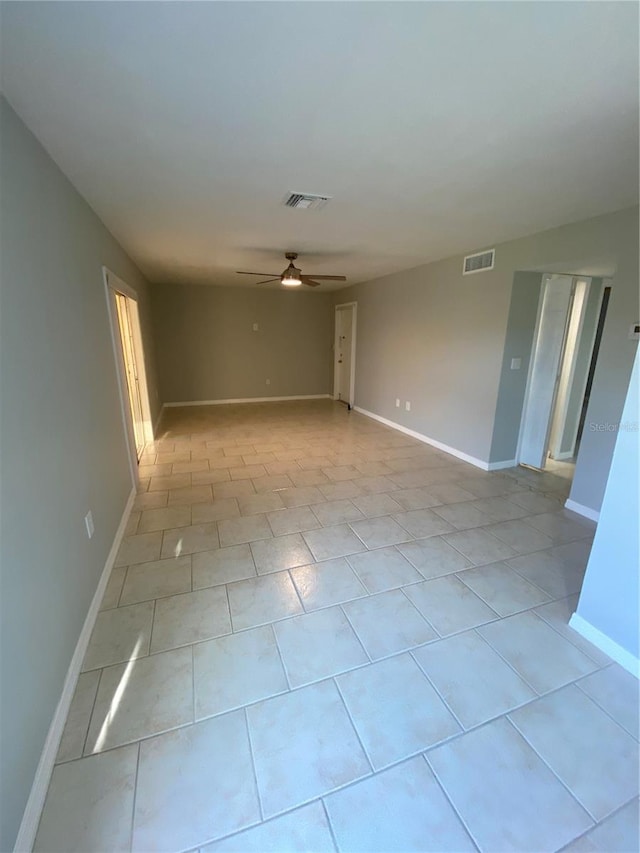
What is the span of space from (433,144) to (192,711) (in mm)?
2721

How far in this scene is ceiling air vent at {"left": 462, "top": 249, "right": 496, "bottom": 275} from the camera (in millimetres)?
3685

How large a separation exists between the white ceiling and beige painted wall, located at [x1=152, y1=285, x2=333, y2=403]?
4123 mm

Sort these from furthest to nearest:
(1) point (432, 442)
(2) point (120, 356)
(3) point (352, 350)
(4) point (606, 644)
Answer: (3) point (352, 350) → (1) point (432, 442) → (2) point (120, 356) → (4) point (606, 644)

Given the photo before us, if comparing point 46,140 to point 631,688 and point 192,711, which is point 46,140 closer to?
point 192,711

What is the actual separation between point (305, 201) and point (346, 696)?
2849 millimetres

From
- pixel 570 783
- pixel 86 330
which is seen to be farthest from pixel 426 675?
pixel 86 330

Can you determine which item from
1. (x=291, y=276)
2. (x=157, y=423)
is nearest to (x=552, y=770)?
(x=291, y=276)

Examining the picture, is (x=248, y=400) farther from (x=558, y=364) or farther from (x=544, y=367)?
(x=558, y=364)

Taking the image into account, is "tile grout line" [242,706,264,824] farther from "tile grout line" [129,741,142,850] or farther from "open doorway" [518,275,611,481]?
"open doorway" [518,275,611,481]

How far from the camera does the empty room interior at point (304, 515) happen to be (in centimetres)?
112

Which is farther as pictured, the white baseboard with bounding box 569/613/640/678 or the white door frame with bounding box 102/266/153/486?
the white door frame with bounding box 102/266/153/486

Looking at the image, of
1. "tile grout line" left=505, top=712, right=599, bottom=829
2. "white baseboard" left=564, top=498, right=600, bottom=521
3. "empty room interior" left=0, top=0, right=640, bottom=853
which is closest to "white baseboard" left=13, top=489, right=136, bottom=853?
"empty room interior" left=0, top=0, right=640, bottom=853

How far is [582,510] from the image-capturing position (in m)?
3.05

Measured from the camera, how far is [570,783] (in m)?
1.24
